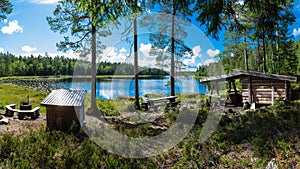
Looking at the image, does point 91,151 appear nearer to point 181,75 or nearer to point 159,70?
point 159,70

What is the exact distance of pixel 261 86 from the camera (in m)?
15.2

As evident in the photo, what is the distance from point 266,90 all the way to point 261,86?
44 centimetres

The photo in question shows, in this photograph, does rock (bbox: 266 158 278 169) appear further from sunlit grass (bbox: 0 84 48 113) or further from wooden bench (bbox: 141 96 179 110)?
sunlit grass (bbox: 0 84 48 113)

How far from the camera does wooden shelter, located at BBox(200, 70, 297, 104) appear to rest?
14.3 metres

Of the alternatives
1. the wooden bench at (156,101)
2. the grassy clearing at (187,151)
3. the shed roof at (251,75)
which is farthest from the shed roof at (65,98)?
the shed roof at (251,75)

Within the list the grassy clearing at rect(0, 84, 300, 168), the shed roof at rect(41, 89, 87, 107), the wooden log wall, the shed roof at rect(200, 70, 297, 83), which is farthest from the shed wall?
the wooden log wall

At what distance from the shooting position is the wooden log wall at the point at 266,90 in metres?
14.3

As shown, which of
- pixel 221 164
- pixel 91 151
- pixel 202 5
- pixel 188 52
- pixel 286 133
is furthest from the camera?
pixel 188 52

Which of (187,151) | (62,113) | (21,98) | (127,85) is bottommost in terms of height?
(187,151)

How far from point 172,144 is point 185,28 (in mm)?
10640

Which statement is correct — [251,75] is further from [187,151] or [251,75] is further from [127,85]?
[187,151]

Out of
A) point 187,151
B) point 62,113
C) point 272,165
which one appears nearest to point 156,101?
point 62,113

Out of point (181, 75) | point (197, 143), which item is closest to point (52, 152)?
point (197, 143)

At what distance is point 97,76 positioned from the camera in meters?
13.1
